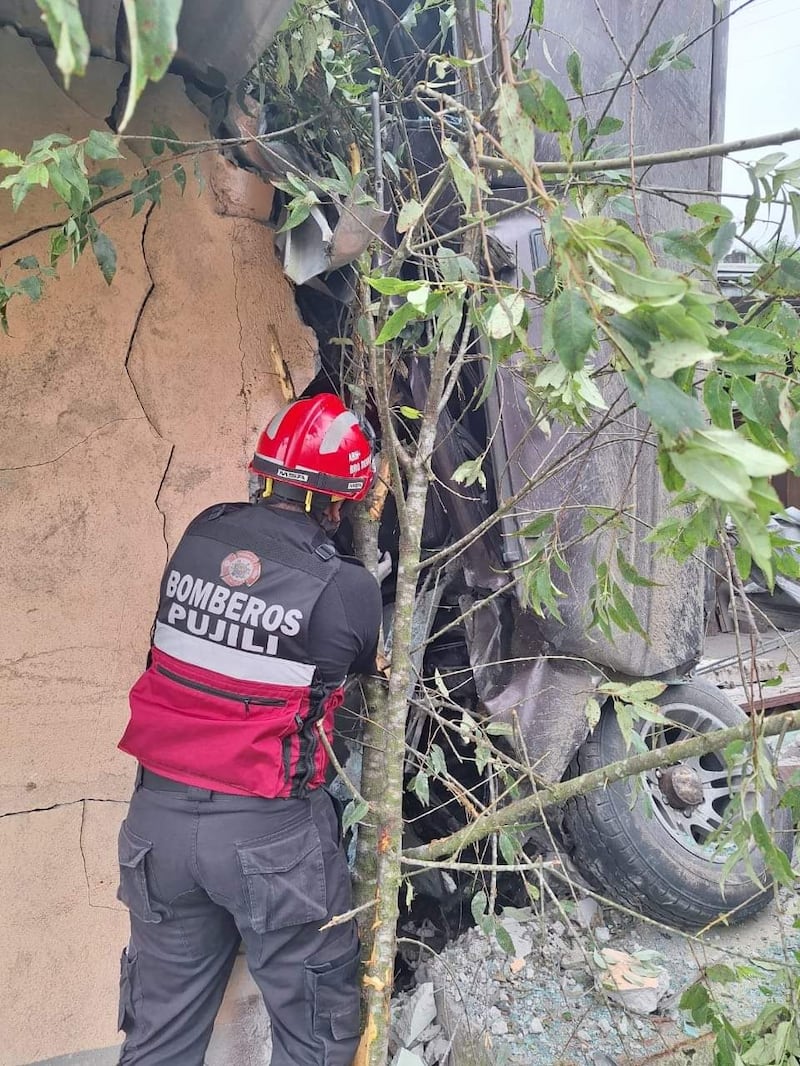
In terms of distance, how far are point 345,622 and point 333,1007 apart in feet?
3.11

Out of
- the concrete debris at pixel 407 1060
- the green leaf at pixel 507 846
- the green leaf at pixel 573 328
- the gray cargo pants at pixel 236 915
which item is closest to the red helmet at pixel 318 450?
the gray cargo pants at pixel 236 915

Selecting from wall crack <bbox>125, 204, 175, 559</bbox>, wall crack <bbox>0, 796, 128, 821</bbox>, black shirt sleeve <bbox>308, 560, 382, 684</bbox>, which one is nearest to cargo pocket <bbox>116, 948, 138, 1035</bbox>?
wall crack <bbox>0, 796, 128, 821</bbox>

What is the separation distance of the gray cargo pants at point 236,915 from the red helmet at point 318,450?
0.83 m

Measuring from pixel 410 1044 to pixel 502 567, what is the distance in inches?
57.4

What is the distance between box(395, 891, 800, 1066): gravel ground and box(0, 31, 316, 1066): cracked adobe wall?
647 millimetres

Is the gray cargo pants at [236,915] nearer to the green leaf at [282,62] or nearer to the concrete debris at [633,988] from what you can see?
the concrete debris at [633,988]

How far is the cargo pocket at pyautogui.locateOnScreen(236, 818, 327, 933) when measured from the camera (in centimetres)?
167

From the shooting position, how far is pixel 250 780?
5.59ft

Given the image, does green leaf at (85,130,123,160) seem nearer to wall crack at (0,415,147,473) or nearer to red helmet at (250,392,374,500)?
red helmet at (250,392,374,500)

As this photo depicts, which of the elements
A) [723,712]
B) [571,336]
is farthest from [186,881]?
[723,712]

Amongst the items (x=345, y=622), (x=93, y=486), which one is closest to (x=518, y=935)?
(x=345, y=622)

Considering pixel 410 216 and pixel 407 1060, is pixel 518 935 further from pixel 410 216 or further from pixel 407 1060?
pixel 410 216

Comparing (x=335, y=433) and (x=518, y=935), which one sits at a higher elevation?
(x=335, y=433)

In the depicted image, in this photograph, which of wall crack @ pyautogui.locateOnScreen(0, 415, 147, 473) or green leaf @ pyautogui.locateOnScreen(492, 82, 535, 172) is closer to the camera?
green leaf @ pyautogui.locateOnScreen(492, 82, 535, 172)
